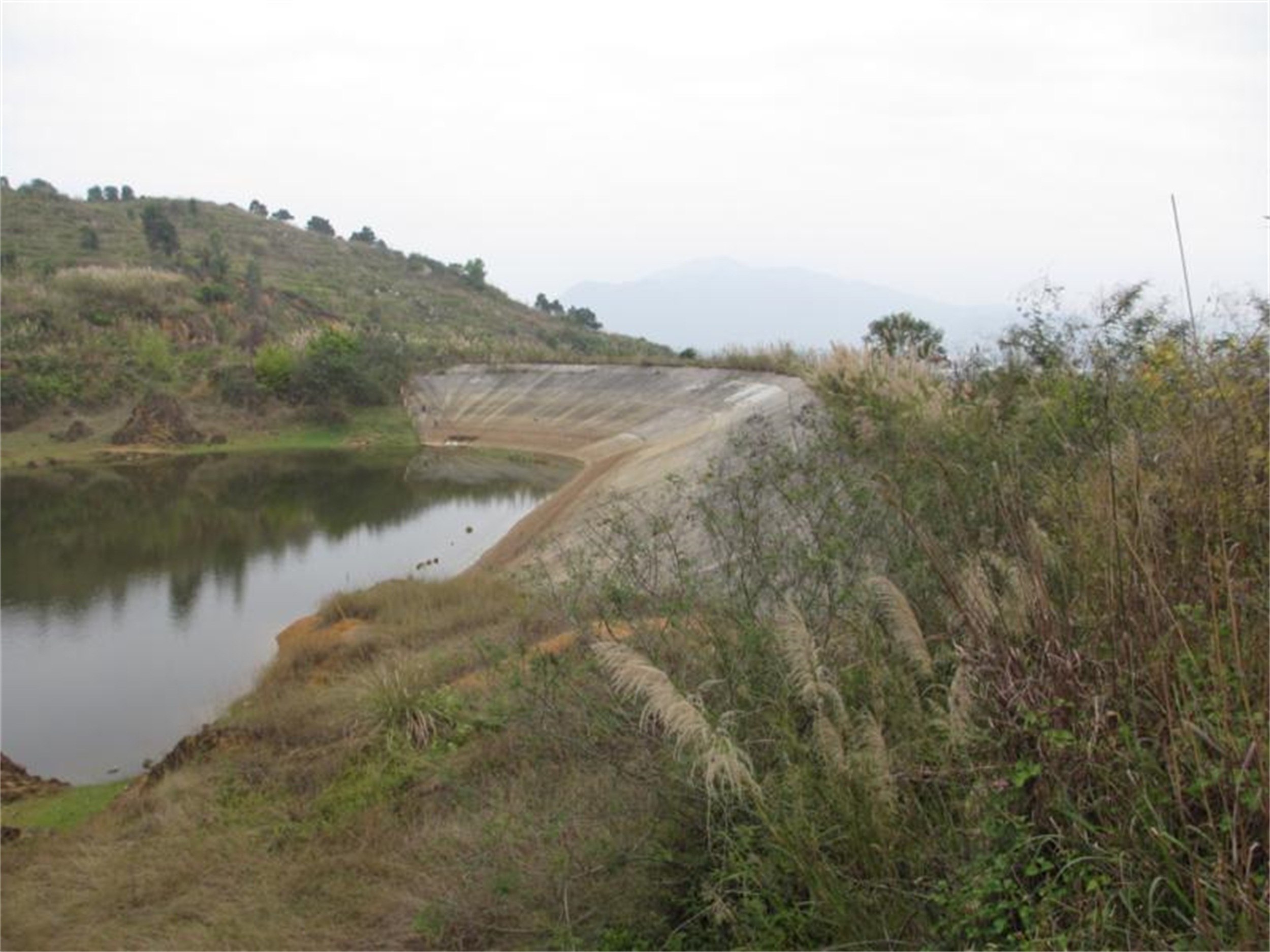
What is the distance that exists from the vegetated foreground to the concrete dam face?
9.56 m

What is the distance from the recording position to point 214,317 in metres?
45.8

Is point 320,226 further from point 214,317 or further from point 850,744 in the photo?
point 850,744

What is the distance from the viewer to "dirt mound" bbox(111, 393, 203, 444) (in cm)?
3391

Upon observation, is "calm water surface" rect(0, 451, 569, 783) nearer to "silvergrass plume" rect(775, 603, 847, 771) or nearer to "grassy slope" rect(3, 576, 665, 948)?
"grassy slope" rect(3, 576, 665, 948)

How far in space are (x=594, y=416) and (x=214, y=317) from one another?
2235 cm

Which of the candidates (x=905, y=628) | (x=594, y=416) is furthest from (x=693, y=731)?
(x=594, y=416)

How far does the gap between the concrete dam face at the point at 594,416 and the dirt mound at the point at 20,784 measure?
25.3ft

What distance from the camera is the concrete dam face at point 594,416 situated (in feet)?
70.0

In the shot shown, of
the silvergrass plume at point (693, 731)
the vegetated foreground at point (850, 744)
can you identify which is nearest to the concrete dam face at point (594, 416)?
the vegetated foreground at point (850, 744)

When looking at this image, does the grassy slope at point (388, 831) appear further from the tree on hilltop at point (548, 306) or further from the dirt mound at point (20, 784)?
the tree on hilltop at point (548, 306)

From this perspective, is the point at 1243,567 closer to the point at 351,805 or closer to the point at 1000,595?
the point at 1000,595

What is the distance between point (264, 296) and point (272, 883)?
4924cm

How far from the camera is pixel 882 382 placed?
13.3 metres

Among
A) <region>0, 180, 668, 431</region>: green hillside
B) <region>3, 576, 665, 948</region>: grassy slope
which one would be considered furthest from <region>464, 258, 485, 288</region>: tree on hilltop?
<region>3, 576, 665, 948</region>: grassy slope
